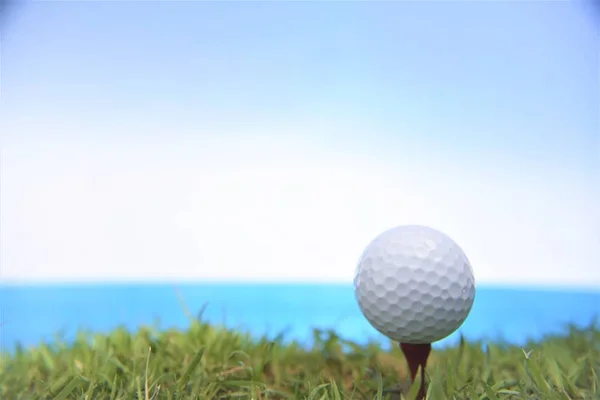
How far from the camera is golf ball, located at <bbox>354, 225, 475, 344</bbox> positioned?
5.29ft

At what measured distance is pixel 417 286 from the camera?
1621mm

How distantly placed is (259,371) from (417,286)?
58 cm

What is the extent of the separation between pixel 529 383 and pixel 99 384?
4.50 feet

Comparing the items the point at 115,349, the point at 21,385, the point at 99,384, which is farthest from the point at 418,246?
the point at 21,385

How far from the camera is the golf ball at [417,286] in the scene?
161 cm

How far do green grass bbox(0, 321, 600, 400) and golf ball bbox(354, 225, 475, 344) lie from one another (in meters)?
0.14

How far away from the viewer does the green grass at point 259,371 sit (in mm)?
1601

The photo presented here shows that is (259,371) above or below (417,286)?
below

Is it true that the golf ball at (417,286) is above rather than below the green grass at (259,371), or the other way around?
above

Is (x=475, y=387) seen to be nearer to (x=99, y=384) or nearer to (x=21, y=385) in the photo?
(x=99, y=384)

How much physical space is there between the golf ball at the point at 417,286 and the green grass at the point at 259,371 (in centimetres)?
14

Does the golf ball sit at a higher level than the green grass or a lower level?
higher

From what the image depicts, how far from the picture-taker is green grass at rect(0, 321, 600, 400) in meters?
1.60

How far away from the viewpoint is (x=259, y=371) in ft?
5.64
